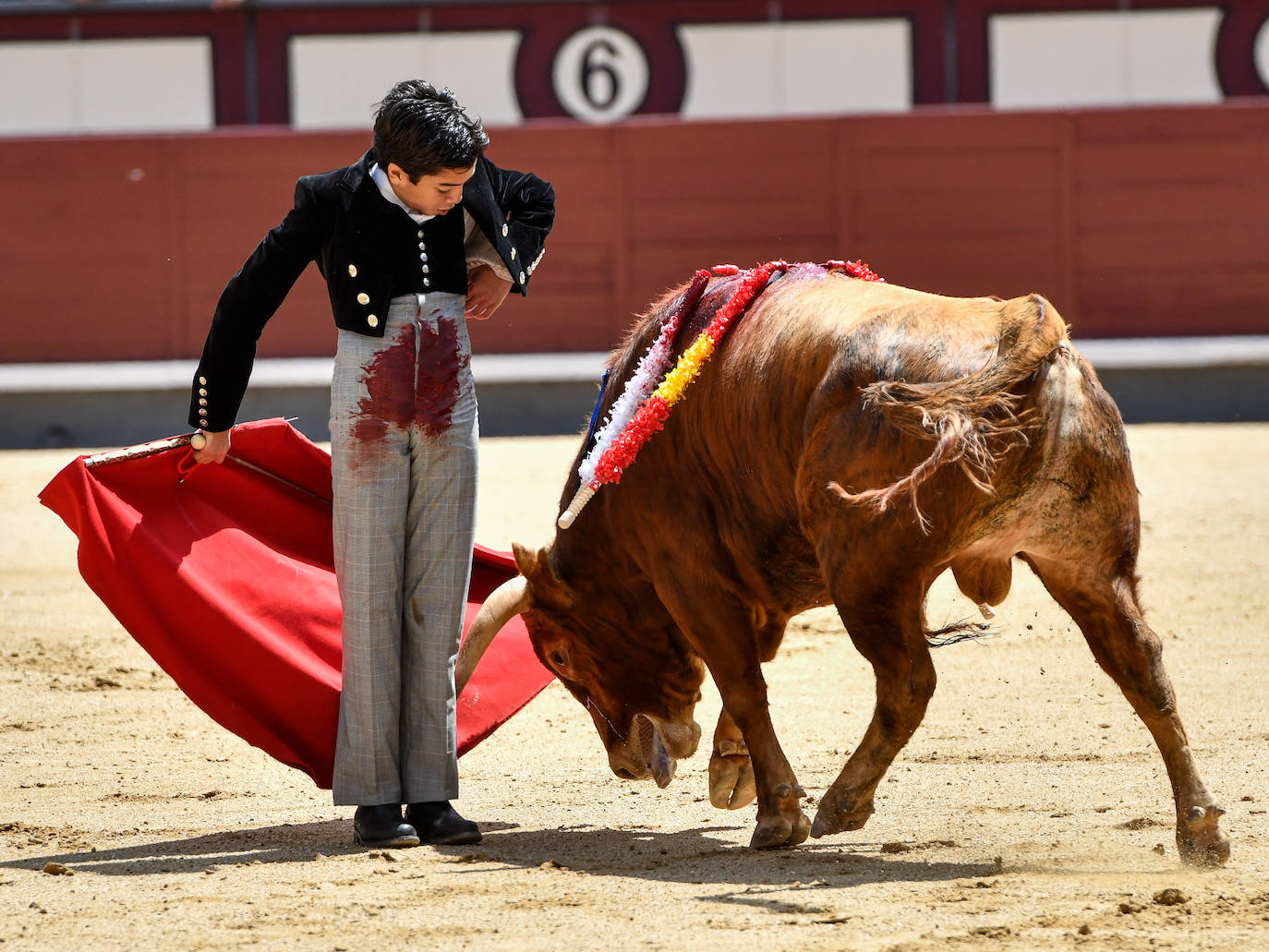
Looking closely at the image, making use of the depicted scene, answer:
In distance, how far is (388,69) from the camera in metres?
11.6

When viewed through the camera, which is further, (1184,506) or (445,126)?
(1184,506)

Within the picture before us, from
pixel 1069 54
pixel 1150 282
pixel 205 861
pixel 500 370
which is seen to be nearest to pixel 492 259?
pixel 205 861

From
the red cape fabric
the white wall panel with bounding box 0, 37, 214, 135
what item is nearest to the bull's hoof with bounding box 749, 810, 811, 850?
the red cape fabric

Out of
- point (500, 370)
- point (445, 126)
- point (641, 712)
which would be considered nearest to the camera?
point (445, 126)

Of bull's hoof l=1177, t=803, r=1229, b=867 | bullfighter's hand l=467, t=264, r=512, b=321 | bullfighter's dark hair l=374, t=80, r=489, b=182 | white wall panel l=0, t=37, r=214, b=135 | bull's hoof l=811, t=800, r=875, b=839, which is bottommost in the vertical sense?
bull's hoof l=1177, t=803, r=1229, b=867

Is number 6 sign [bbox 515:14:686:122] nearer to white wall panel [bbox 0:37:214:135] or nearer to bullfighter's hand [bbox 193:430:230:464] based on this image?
white wall panel [bbox 0:37:214:135]

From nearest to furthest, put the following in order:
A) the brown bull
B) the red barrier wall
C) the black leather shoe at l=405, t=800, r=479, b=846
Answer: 1. the brown bull
2. the black leather shoe at l=405, t=800, r=479, b=846
3. the red barrier wall

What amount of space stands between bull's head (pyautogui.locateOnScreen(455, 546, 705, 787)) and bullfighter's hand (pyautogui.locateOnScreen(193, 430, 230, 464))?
0.62 m

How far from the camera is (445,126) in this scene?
3188 millimetres

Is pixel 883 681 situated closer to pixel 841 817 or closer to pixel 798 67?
pixel 841 817

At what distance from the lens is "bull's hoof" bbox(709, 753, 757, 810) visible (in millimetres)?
3562

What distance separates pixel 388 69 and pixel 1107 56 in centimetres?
467

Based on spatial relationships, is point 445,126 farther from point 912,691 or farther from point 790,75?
point 790,75

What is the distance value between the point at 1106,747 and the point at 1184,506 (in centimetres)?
353
